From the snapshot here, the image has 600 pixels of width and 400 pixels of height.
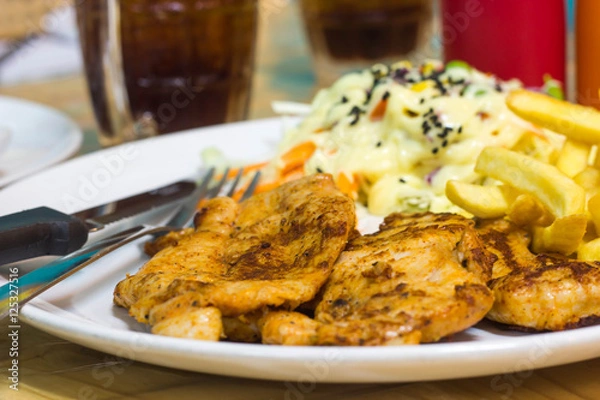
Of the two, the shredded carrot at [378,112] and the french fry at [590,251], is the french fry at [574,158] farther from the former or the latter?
the shredded carrot at [378,112]

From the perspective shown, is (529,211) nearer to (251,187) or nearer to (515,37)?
(251,187)

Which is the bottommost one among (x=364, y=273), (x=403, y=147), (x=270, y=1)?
(x=270, y=1)

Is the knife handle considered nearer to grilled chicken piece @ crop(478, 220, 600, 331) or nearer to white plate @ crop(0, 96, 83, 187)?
grilled chicken piece @ crop(478, 220, 600, 331)

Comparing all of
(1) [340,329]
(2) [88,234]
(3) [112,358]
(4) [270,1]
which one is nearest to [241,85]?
(2) [88,234]

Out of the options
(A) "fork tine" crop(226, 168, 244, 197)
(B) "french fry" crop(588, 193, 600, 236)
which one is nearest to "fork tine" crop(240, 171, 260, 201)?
(A) "fork tine" crop(226, 168, 244, 197)

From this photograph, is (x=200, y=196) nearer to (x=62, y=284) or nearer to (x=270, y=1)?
(x=62, y=284)

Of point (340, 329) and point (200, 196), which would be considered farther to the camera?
point (200, 196)
